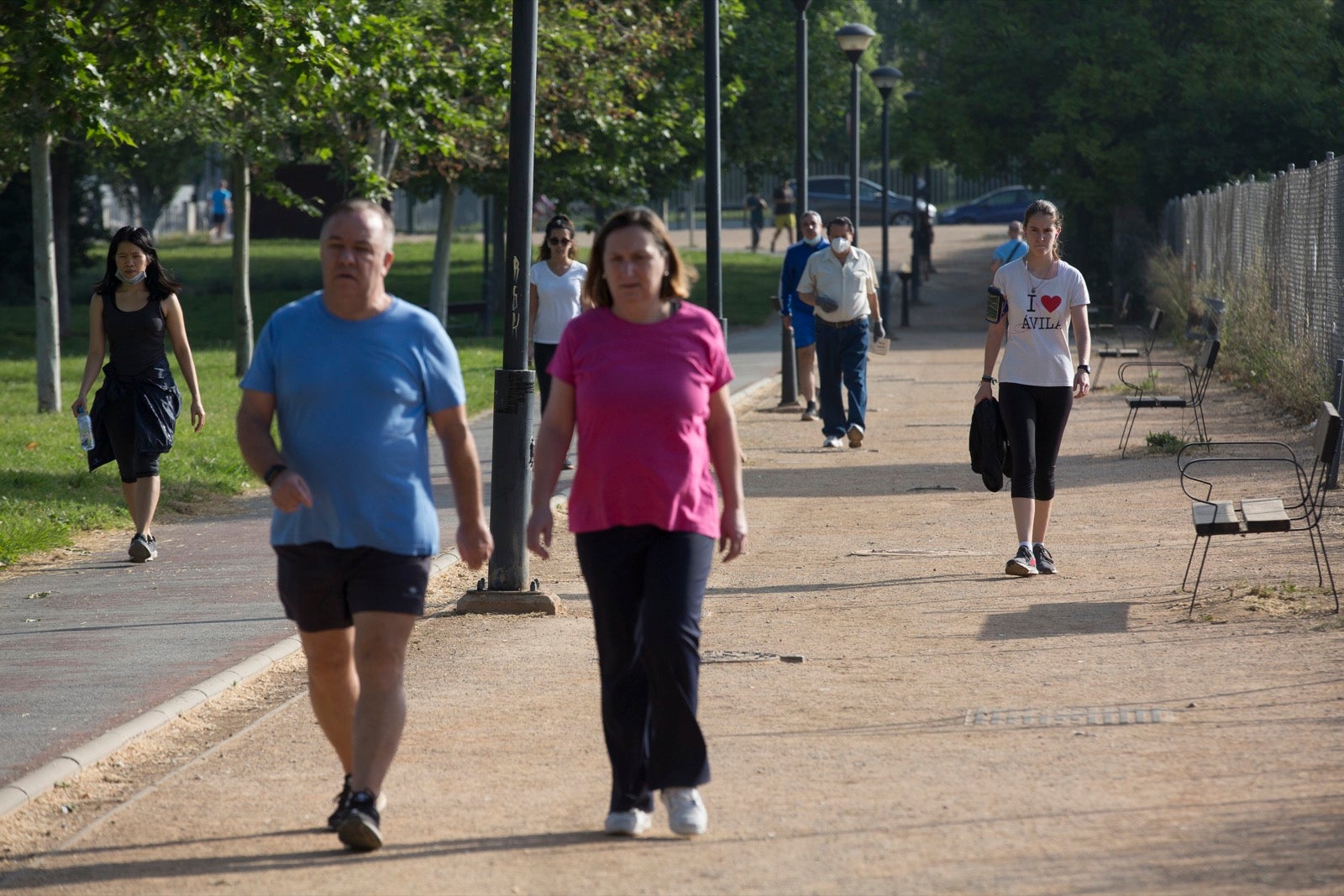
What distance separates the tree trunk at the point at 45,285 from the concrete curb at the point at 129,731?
456 inches

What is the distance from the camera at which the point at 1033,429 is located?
9.76 meters

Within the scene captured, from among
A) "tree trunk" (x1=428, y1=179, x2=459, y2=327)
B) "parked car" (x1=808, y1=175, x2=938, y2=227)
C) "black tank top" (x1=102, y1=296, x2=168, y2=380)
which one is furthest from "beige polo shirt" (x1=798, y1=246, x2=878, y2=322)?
"parked car" (x1=808, y1=175, x2=938, y2=227)

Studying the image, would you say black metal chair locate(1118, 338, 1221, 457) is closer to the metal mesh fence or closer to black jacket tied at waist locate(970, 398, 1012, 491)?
the metal mesh fence

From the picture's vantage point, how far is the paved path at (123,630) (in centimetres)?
687

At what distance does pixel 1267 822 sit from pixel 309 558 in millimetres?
2845

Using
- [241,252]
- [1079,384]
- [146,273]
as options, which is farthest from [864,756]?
[241,252]

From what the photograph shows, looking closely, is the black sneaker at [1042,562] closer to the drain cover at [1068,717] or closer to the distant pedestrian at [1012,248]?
the drain cover at [1068,717]

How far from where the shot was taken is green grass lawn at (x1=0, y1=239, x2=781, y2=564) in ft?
40.0

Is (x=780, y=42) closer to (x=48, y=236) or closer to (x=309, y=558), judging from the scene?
(x=48, y=236)

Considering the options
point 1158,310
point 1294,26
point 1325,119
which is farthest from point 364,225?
point 1294,26

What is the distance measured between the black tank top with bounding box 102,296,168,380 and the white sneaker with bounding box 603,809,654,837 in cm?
610

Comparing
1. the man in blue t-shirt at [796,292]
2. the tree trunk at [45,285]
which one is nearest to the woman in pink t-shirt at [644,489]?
the man in blue t-shirt at [796,292]

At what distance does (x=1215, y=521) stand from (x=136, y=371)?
19.8ft

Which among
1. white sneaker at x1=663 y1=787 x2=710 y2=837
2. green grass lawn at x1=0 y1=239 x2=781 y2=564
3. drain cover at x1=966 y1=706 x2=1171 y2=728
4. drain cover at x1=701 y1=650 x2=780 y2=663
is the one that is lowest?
drain cover at x1=701 y1=650 x2=780 y2=663
